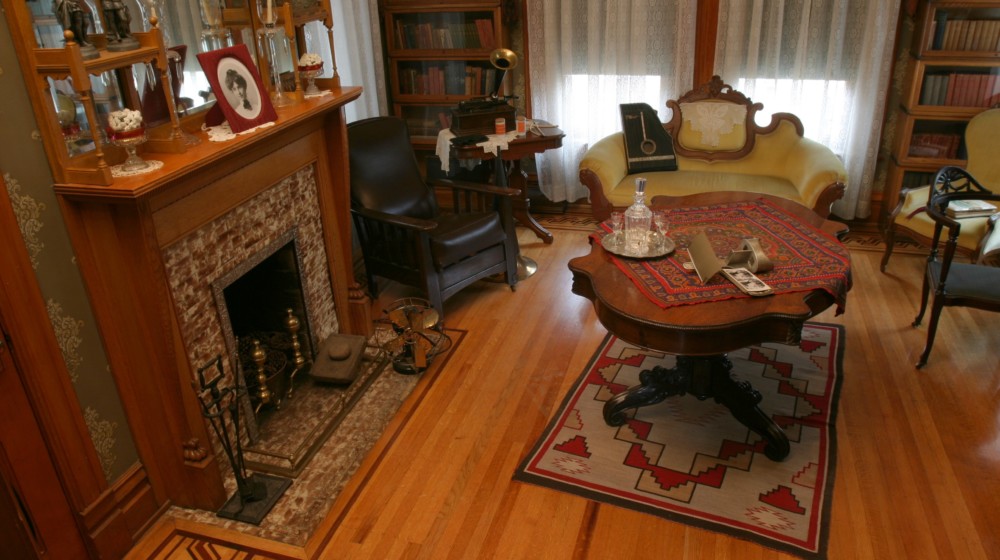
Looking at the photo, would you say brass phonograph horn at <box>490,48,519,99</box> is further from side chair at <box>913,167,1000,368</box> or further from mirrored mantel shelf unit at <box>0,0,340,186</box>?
side chair at <box>913,167,1000,368</box>

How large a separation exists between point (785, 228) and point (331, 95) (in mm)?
2104

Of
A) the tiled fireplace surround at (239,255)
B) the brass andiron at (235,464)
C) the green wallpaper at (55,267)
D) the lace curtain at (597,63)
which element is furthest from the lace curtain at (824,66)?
the green wallpaper at (55,267)

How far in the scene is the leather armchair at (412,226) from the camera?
12.1 feet

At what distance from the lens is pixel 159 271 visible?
7.52ft

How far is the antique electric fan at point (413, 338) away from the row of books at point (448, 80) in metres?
2.02

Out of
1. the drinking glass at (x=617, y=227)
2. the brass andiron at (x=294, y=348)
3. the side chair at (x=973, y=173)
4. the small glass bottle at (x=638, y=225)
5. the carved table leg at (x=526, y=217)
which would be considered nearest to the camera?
the small glass bottle at (x=638, y=225)

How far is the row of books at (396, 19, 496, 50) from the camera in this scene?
4887mm

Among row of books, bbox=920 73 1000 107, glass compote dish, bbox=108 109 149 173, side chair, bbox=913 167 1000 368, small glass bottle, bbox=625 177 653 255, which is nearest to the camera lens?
glass compote dish, bbox=108 109 149 173

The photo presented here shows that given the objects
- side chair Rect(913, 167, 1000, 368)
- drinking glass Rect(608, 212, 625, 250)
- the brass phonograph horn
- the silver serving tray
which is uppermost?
the brass phonograph horn

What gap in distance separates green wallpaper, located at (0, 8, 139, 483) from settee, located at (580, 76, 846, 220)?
2.85 metres

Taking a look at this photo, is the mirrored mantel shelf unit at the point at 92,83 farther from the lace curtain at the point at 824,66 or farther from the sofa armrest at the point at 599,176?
the lace curtain at the point at 824,66

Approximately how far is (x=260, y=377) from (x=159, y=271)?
91 centimetres

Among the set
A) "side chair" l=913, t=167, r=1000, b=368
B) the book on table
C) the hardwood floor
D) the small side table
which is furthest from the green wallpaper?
the book on table

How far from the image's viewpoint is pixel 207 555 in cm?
247
